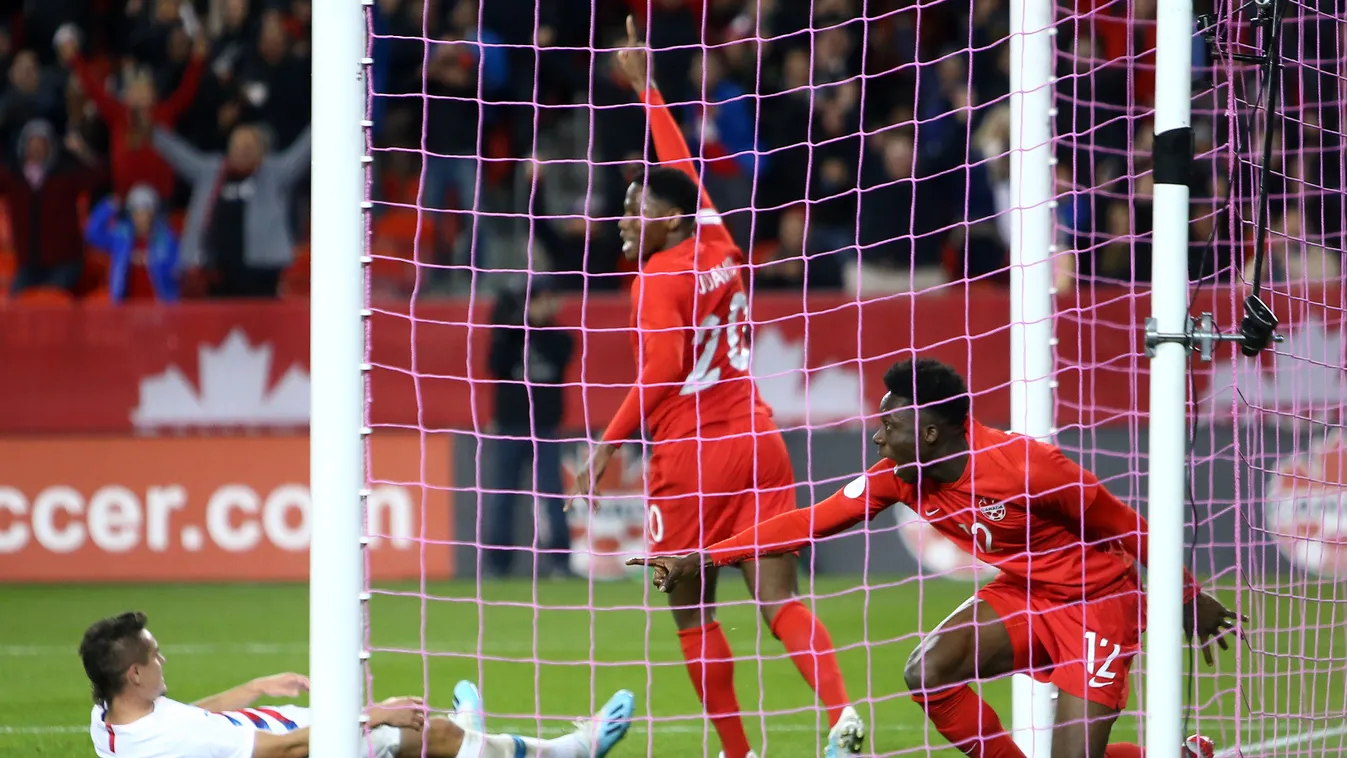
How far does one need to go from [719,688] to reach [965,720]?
A: 0.92 meters

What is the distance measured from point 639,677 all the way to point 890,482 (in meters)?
3.02

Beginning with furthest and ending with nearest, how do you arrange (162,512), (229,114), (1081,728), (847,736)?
(229,114), (162,512), (847,736), (1081,728)

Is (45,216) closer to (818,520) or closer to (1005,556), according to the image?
(818,520)

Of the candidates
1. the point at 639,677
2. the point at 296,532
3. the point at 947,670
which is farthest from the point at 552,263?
the point at 947,670

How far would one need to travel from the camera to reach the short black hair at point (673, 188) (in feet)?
17.7

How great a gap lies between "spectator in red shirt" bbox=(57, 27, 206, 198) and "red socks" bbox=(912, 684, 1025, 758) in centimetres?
875

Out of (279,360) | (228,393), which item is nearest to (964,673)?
(279,360)

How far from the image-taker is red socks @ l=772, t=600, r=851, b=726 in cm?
505

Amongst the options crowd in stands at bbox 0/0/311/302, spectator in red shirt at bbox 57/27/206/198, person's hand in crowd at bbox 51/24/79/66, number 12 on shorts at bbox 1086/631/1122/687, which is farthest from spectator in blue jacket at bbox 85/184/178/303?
number 12 on shorts at bbox 1086/631/1122/687

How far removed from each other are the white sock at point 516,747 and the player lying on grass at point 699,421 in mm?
435

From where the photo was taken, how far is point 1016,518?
14.8 ft

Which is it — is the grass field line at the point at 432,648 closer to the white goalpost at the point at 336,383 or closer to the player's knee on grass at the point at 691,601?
the player's knee on grass at the point at 691,601

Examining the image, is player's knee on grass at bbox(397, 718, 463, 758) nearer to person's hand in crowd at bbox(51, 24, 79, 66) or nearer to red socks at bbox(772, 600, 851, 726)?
red socks at bbox(772, 600, 851, 726)

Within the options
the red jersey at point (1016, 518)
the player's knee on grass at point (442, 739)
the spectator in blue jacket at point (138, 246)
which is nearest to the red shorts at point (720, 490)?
the red jersey at point (1016, 518)
